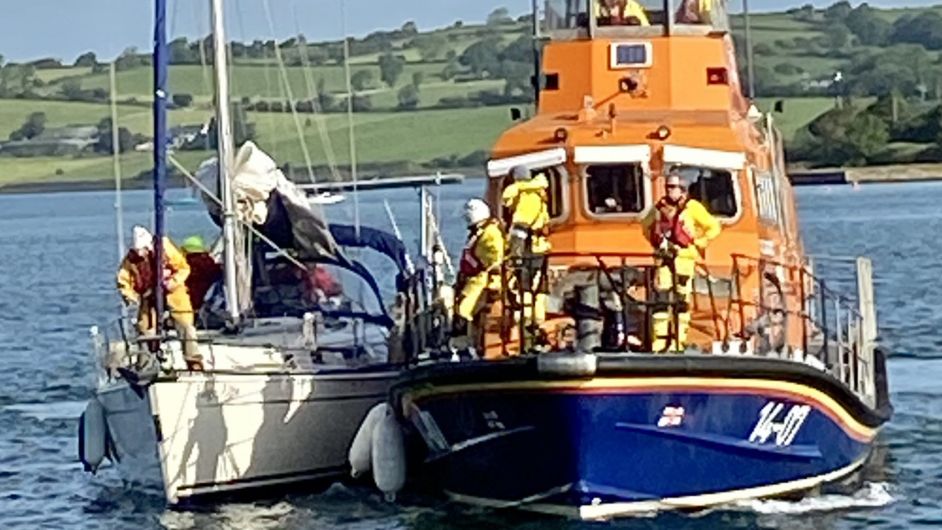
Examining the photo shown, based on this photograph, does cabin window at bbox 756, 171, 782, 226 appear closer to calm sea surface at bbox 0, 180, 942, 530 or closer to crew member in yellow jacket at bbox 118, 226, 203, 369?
calm sea surface at bbox 0, 180, 942, 530

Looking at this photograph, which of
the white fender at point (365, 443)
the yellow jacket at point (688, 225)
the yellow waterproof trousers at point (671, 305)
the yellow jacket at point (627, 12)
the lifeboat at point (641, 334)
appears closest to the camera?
the lifeboat at point (641, 334)

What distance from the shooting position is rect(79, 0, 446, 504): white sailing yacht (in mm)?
20312

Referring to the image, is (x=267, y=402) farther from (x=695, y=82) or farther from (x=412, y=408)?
(x=695, y=82)

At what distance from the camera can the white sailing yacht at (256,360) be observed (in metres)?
20.3

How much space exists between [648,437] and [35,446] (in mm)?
10318

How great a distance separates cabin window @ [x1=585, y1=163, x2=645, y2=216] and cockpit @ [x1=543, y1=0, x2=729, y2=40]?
1.65 metres

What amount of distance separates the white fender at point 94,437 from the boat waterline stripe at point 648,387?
4606 mm

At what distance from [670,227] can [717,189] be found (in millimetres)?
1772

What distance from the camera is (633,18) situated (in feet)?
69.2

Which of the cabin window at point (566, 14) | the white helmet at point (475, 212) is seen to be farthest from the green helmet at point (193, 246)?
the white helmet at point (475, 212)

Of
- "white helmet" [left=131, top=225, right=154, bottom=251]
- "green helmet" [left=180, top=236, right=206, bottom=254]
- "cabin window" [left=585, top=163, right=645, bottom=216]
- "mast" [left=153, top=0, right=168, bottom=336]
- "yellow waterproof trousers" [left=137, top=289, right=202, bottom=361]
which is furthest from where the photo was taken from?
"green helmet" [left=180, top=236, right=206, bottom=254]

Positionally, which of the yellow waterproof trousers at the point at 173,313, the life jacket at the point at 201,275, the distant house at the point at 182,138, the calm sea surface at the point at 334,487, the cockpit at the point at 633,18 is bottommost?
the calm sea surface at the point at 334,487

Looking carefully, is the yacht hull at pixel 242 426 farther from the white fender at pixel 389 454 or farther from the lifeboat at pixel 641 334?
the lifeboat at pixel 641 334

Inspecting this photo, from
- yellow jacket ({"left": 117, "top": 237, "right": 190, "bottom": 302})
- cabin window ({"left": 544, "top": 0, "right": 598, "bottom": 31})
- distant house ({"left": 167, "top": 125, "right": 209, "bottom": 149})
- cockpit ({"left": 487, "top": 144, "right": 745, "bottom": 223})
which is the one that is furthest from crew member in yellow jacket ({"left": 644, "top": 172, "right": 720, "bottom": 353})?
distant house ({"left": 167, "top": 125, "right": 209, "bottom": 149})
